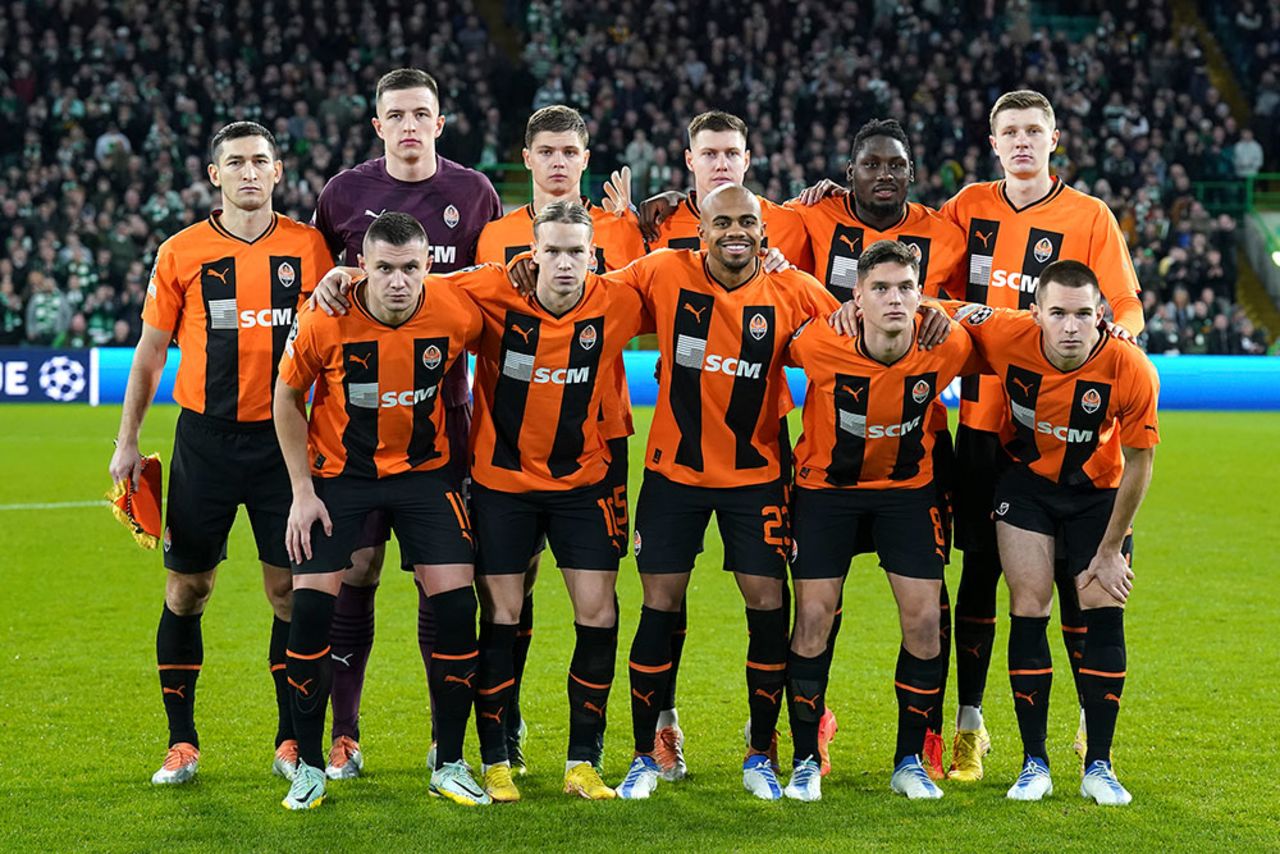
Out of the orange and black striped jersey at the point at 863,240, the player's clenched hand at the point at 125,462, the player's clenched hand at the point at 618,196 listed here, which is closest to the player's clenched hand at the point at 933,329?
the orange and black striped jersey at the point at 863,240

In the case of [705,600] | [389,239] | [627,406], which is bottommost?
[705,600]

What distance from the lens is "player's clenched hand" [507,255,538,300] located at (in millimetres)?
4988

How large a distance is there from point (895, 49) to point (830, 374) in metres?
21.3

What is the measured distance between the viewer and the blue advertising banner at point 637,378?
18312mm

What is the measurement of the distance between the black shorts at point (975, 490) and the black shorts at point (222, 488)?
2359mm

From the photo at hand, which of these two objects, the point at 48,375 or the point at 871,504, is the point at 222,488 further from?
the point at 48,375

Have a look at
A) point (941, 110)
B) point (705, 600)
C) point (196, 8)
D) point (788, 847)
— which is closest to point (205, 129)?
point (196, 8)

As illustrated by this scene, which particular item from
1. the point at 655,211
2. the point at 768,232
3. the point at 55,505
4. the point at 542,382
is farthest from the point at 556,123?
the point at 55,505

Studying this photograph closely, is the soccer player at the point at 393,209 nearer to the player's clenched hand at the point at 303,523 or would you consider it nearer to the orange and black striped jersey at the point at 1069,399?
the player's clenched hand at the point at 303,523

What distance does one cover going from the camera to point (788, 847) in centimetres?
444

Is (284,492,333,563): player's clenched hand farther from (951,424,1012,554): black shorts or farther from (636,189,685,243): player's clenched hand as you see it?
(951,424,1012,554): black shorts

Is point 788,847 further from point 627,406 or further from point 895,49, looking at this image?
point 895,49

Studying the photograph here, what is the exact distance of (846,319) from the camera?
4863 millimetres

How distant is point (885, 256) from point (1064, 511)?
3.50 ft
